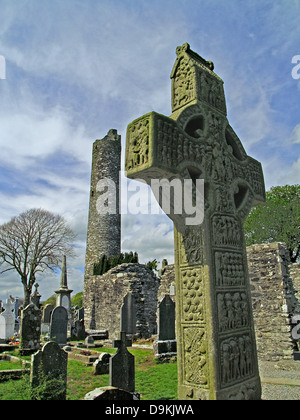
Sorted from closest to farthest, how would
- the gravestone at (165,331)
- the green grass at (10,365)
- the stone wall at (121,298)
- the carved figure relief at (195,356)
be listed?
1. the carved figure relief at (195,356)
2. the green grass at (10,365)
3. the gravestone at (165,331)
4. the stone wall at (121,298)

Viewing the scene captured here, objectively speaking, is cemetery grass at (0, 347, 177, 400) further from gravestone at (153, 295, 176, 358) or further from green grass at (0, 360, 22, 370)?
gravestone at (153, 295, 176, 358)

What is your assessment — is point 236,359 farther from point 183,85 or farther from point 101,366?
point 101,366

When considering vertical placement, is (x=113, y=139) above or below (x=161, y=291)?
above

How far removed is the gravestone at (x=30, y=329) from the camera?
30.8ft

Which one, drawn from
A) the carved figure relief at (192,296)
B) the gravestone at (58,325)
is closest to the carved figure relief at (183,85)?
the carved figure relief at (192,296)

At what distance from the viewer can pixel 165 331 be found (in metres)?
8.83

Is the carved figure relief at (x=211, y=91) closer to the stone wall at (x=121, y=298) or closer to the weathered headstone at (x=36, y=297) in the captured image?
the stone wall at (x=121, y=298)

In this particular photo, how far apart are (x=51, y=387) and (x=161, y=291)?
10730 mm

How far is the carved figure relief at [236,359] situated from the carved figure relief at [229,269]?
0.55 metres

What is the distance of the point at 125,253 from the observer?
72.1 ft

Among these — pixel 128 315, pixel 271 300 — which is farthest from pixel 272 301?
pixel 128 315

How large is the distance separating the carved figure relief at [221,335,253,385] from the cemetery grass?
6.54 ft
